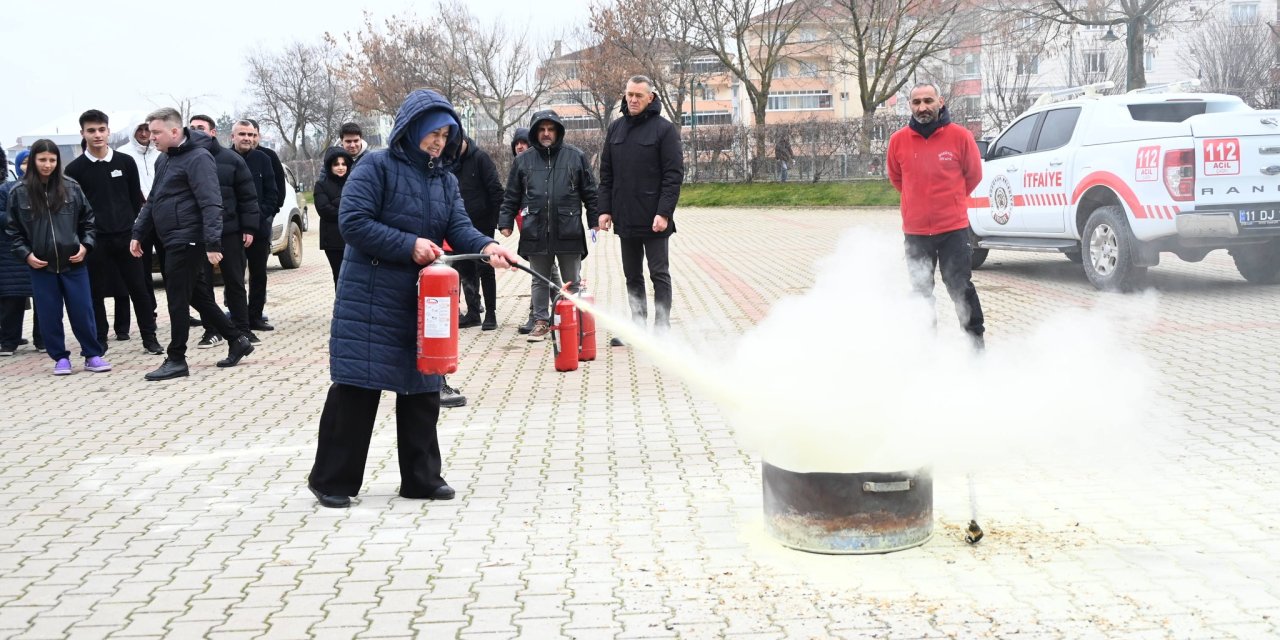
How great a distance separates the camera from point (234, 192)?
33.7ft

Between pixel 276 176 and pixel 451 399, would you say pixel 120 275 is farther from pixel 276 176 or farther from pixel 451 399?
pixel 451 399

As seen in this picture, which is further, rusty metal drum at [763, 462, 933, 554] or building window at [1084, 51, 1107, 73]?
building window at [1084, 51, 1107, 73]

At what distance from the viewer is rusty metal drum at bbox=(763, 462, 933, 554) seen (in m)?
4.54

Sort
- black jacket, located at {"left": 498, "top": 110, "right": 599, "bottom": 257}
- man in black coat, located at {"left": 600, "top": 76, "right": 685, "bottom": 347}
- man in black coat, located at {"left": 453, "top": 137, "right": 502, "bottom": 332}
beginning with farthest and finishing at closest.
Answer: man in black coat, located at {"left": 453, "top": 137, "right": 502, "bottom": 332} < black jacket, located at {"left": 498, "top": 110, "right": 599, "bottom": 257} < man in black coat, located at {"left": 600, "top": 76, "right": 685, "bottom": 347}

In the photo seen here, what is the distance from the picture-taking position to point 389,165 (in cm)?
545

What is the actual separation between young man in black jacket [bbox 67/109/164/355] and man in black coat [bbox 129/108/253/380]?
1.34m

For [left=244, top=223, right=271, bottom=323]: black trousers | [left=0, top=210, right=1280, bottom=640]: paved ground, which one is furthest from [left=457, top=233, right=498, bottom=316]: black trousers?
[left=0, top=210, right=1280, bottom=640]: paved ground

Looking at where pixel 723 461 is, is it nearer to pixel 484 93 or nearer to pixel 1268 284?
pixel 1268 284

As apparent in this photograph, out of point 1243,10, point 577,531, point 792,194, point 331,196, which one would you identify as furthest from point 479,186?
point 1243,10

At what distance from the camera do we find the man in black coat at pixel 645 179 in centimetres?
955

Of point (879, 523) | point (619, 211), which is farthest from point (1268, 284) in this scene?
point (879, 523)

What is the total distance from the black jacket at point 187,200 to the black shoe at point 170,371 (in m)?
0.96

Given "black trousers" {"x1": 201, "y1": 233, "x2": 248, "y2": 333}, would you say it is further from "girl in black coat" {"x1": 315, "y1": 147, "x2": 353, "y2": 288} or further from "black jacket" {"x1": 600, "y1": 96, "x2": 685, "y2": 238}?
"black jacket" {"x1": 600, "y1": 96, "x2": 685, "y2": 238}

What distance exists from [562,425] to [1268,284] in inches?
370
